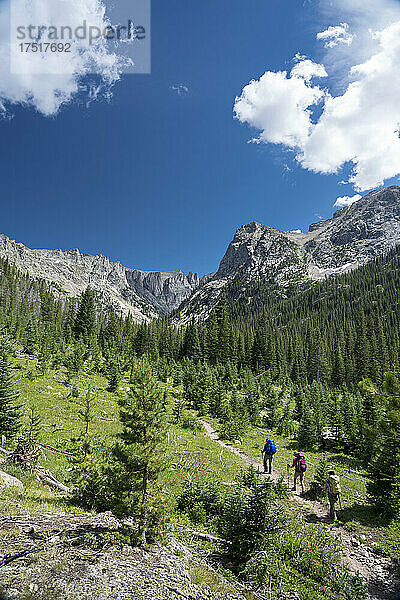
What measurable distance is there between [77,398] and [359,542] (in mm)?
26352

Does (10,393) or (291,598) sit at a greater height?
(10,393)

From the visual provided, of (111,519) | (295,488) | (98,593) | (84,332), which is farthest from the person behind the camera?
(84,332)

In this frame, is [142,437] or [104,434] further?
[104,434]

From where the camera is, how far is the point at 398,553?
1119 centimetres

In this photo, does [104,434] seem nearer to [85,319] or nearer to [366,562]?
[366,562]

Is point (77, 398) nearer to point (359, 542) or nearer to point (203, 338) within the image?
point (359, 542)

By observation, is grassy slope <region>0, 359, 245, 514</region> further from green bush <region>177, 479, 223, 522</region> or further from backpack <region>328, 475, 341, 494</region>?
backpack <region>328, 475, 341, 494</region>

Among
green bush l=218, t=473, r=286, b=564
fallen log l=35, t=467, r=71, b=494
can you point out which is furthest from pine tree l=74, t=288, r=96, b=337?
green bush l=218, t=473, r=286, b=564

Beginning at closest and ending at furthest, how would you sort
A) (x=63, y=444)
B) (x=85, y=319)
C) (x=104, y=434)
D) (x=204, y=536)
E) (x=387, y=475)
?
(x=204, y=536) < (x=387, y=475) < (x=63, y=444) < (x=104, y=434) < (x=85, y=319)

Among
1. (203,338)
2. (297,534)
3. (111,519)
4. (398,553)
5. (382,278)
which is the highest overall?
(382,278)

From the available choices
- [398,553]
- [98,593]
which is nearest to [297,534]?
[398,553]

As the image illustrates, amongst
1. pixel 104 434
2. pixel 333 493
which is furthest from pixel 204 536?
pixel 104 434

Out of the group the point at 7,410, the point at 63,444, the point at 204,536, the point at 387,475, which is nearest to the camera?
the point at 204,536

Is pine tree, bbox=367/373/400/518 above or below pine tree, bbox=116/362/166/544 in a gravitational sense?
below
